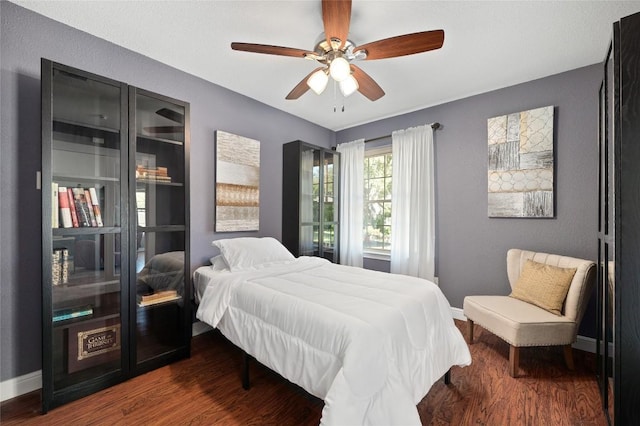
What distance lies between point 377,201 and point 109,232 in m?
3.21

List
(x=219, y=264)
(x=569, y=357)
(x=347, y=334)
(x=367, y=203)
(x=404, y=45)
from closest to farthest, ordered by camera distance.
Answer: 1. (x=347, y=334)
2. (x=404, y=45)
3. (x=569, y=357)
4. (x=219, y=264)
5. (x=367, y=203)

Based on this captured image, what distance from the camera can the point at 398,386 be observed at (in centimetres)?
132

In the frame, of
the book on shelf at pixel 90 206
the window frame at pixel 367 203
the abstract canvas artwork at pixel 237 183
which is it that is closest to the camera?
the book on shelf at pixel 90 206

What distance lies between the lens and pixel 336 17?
60.6 inches

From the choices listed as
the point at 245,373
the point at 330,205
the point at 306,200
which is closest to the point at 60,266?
the point at 245,373

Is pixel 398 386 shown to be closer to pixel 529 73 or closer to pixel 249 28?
pixel 249 28

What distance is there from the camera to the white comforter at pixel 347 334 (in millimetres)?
1265

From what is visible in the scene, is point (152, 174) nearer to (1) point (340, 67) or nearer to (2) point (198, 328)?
(2) point (198, 328)

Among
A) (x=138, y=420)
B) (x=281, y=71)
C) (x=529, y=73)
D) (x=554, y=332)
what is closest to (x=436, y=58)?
(x=529, y=73)

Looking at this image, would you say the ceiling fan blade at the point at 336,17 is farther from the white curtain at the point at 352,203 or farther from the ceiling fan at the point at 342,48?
the white curtain at the point at 352,203

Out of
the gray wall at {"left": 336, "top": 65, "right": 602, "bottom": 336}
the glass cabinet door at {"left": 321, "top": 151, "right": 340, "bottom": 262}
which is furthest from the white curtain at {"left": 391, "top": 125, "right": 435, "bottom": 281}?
the glass cabinet door at {"left": 321, "top": 151, "right": 340, "bottom": 262}

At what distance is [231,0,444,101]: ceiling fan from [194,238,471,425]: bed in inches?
58.4

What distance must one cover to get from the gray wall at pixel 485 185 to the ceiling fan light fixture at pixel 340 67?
212 centimetres

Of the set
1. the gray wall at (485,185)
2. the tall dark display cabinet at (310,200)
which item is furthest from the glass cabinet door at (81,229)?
the gray wall at (485,185)
